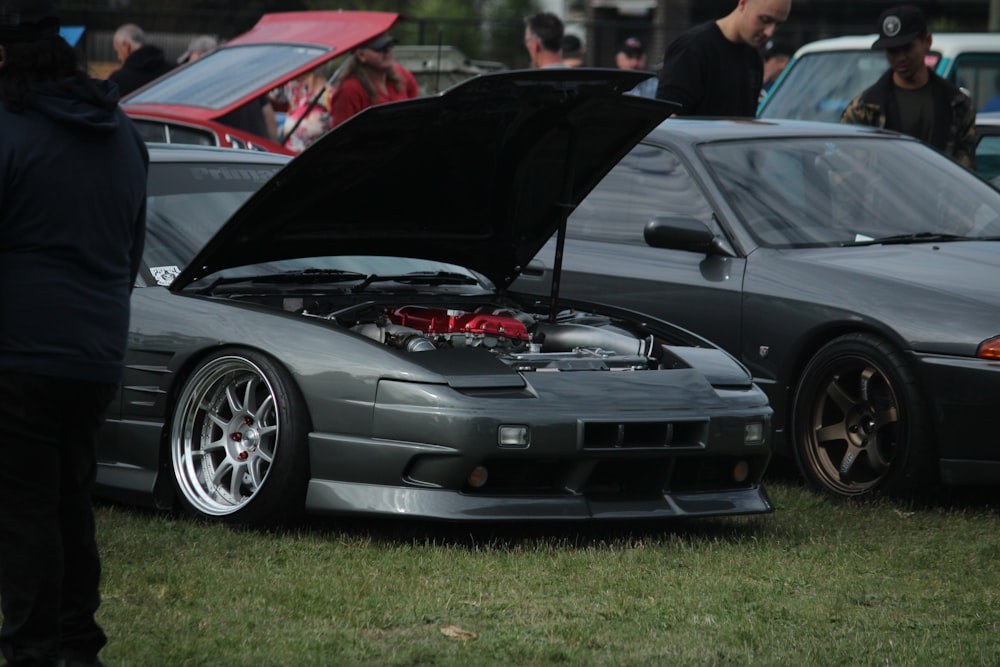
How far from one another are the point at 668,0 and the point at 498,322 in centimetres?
2381

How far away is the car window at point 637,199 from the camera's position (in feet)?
24.2

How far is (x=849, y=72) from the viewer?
12000mm

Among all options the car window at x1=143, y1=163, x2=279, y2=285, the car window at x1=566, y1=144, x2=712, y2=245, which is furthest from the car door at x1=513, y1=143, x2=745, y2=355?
the car window at x1=143, y1=163, x2=279, y2=285

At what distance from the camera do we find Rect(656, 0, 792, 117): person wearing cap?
28.8ft

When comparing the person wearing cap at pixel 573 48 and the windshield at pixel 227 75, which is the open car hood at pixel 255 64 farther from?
the person wearing cap at pixel 573 48

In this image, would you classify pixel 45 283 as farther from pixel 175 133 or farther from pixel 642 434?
pixel 175 133

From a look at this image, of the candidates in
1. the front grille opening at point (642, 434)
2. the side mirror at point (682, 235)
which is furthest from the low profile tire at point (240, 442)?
the side mirror at point (682, 235)

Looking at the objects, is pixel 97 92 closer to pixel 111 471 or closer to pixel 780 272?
pixel 111 471

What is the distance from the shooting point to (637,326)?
21.0 ft

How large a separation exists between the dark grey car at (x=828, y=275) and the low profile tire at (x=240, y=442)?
82.1 inches

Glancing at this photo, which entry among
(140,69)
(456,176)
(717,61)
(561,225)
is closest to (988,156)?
(717,61)

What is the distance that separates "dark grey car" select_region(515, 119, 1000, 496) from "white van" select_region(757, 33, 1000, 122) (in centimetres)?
392

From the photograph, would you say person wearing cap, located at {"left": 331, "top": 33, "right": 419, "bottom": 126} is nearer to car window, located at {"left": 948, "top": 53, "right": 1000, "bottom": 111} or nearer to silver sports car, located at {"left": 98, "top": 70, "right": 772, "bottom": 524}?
car window, located at {"left": 948, "top": 53, "right": 1000, "bottom": 111}

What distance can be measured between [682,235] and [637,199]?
2.18ft
